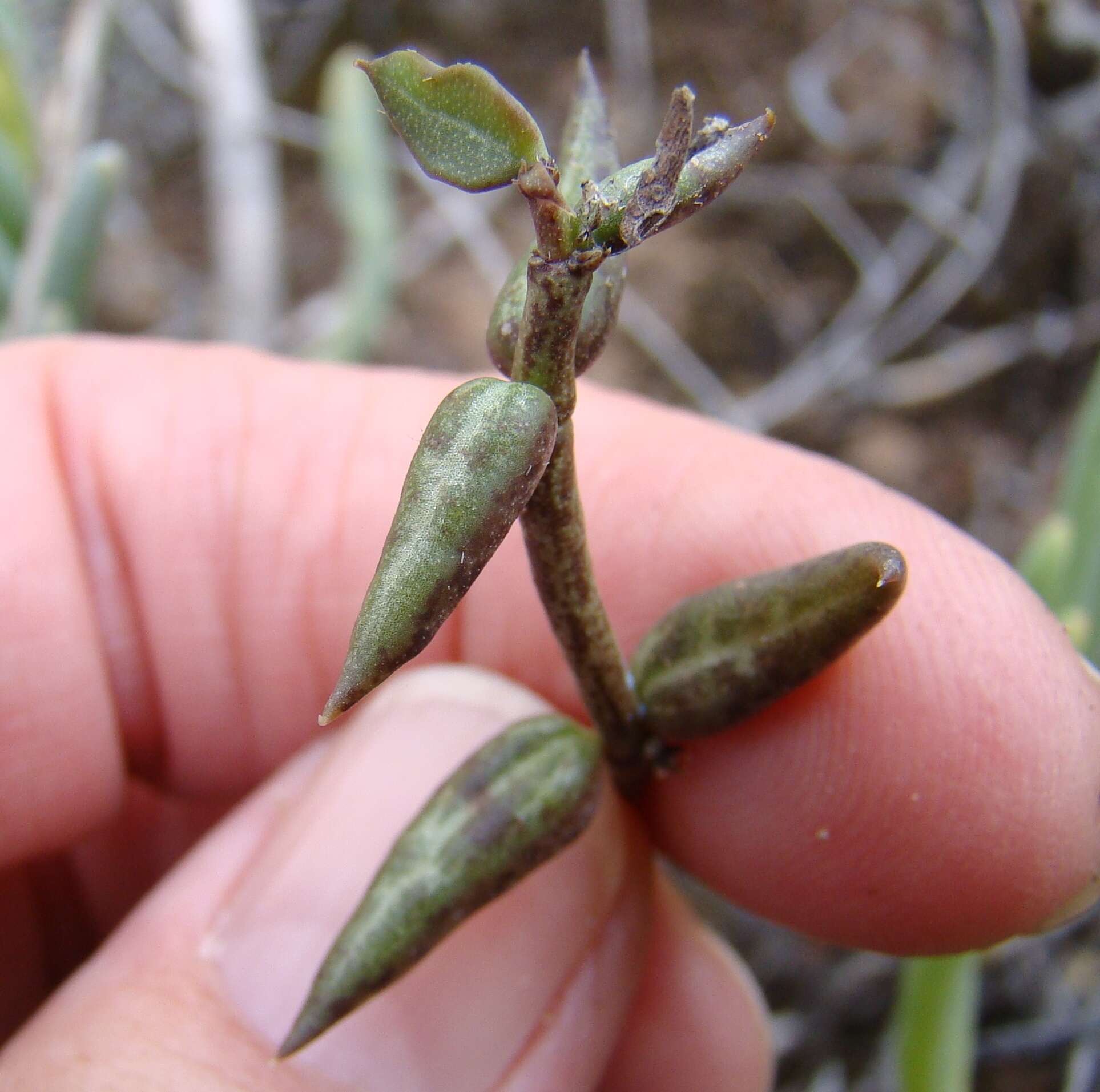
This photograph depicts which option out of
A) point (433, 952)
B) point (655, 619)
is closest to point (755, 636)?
point (655, 619)

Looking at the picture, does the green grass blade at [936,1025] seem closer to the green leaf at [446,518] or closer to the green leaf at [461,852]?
the green leaf at [461,852]

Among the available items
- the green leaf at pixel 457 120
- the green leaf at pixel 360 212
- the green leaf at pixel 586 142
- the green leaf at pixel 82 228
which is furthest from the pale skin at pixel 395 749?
the green leaf at pixel 360 212

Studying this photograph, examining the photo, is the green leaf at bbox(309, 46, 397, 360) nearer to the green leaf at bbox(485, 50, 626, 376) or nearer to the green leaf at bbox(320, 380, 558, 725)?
the green leaf at bbox(485, 50, 626, 376)

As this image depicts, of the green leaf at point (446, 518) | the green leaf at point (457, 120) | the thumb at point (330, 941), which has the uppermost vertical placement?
the green leaf at point (457, 120)

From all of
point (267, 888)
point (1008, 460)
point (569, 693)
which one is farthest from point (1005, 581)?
point (1008, 460)

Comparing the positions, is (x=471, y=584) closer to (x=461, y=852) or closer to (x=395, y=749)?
(x=461, y=852)

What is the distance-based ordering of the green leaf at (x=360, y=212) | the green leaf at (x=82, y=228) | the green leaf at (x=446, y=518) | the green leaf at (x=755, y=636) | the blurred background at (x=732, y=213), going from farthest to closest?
the blurred background at (x=732, y=213) → the green leaf at (x=360, y=212) → the green leaf at (x=82, y=228) → the green leaf at (x=755, y=636) → the green leaf at (x=446, y=518)

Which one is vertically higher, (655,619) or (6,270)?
(6,270)
